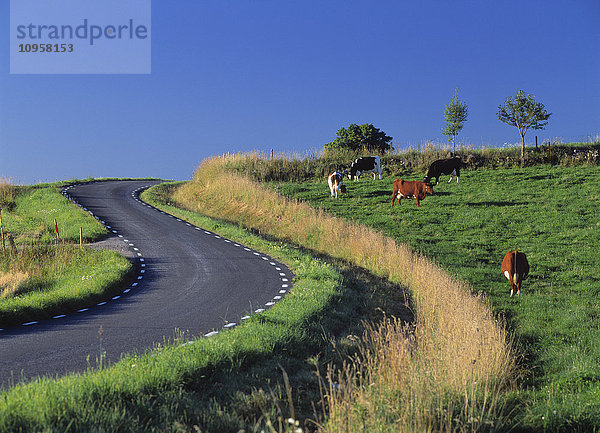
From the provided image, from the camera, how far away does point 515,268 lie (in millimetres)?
17516

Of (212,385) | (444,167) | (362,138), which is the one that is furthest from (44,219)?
(362,138)

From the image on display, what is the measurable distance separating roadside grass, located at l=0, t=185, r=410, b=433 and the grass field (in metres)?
3.84

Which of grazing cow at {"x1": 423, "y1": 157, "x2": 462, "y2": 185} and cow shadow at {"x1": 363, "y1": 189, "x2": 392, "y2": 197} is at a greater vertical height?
grazing cow at {"x1": 423, "y1": 157, "x2": 462, "y2": 185}

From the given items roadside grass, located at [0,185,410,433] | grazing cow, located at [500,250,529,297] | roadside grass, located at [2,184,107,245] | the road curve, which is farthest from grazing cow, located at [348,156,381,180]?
roadside grass, located at [0,185,410,433]

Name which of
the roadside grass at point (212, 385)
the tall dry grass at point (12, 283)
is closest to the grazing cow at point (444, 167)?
the roadside grass at point (212, 385)

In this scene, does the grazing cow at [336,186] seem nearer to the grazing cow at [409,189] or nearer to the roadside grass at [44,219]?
the grazing cow at [409,189]

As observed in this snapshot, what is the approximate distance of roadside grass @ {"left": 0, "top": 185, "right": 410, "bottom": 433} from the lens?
677cm

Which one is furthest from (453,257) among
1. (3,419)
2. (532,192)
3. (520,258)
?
(3,419)

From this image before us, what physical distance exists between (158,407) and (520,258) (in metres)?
13.9

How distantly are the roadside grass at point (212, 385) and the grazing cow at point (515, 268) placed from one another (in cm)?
627

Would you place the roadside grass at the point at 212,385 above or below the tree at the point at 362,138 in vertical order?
below

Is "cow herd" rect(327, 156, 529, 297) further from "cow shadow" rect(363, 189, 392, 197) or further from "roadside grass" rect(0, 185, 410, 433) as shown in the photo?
"roadside grass" rect(0, 185, 410, 433)

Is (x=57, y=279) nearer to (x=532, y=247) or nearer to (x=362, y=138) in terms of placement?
(x=532, y=247)

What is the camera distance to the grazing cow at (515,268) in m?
17.5
